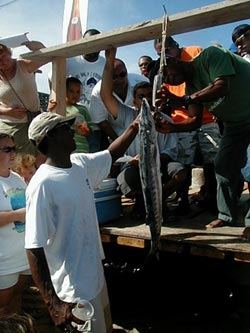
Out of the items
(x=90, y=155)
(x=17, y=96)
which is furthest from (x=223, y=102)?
(x=17, y=96)

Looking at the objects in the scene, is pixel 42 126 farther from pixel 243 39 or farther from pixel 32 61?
pixel 243 39

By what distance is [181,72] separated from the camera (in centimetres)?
354

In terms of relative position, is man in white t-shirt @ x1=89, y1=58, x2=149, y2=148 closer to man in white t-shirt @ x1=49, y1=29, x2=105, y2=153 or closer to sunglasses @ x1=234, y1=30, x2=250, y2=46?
man in white t-shirt @ x1=49, y1=29, x2=105, y2=153

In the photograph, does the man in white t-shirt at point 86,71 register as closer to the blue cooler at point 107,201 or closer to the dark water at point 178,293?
the blue cooler at point 107,201

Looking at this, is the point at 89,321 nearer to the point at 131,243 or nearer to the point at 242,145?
the point at 131,243

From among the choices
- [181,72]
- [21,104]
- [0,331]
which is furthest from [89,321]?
[21,104]

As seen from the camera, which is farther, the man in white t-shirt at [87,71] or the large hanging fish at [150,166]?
the man in white t-shirt at [87,71]

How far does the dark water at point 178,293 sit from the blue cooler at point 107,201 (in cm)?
77

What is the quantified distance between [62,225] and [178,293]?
3.00 meters

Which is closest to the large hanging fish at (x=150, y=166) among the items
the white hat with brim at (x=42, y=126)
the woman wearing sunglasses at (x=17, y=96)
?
the white hat with brim at (x=42, y=126)

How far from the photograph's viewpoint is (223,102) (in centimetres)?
371

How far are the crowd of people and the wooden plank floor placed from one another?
148mm

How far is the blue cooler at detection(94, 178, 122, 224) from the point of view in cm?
425

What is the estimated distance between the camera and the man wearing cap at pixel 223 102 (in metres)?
3.39
